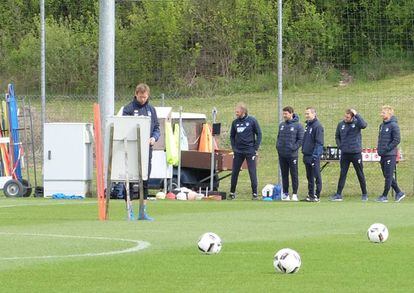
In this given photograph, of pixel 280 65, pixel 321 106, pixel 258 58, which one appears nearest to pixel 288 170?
pixel 280 65

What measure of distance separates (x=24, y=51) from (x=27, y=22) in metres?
3.06

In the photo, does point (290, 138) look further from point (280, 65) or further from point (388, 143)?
point (388, 143)

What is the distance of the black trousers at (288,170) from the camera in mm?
25266

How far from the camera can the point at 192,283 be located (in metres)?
9.55

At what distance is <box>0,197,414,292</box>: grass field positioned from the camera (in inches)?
375

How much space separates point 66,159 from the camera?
25438mm

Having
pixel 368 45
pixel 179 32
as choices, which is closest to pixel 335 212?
pixel 368 45

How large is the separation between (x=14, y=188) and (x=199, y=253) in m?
14.4

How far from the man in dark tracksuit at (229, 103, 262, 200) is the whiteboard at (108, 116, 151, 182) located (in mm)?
8477

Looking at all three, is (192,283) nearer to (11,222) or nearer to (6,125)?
(11,222)

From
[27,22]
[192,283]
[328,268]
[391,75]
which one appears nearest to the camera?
[192,283]

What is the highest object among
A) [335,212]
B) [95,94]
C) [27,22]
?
[27,22]

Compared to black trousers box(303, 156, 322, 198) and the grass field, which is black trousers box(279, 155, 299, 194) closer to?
black trousers box(303, 156, 322, 198)

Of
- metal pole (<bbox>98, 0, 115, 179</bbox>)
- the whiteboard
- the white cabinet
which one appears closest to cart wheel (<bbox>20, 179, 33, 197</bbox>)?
the white cabinet
